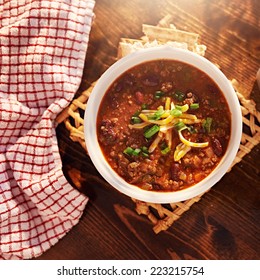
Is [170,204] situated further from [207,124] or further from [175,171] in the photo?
[207,124]

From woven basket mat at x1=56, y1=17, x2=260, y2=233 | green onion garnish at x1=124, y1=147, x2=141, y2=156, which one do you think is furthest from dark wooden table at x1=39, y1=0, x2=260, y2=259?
green onion garnish at x1=124, y1=147, x2=141, y2=156

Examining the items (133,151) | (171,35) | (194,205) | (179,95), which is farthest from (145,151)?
(171,35)

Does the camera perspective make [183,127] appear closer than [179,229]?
Yes

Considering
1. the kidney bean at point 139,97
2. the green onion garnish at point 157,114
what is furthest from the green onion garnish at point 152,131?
the kidney bean at point 139,97

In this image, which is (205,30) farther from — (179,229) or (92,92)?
(179,229)

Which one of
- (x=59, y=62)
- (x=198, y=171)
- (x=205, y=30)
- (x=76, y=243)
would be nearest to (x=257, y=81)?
(x=205, y=30)
